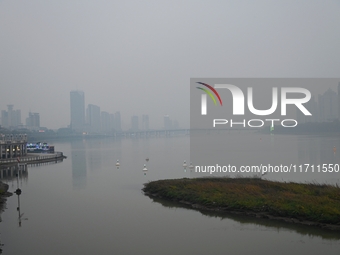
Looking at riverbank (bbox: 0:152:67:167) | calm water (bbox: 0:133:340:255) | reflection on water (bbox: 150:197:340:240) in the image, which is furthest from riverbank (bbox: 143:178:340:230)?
riverbank (bbox: 0:152:67:167)

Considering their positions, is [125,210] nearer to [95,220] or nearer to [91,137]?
[95,220]

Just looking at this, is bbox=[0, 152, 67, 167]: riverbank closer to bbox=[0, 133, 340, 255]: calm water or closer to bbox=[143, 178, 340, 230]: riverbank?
bbox=[0, 133, 340, 255]: calm water

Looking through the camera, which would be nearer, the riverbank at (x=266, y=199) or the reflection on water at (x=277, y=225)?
the reflection on water at (x=277, y=225)

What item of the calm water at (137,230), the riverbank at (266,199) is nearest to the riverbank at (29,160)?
the calm water at (137,230)

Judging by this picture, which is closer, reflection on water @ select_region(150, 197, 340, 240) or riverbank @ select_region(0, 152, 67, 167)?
reflection on water @ select_region(150, 197, 340, 240)

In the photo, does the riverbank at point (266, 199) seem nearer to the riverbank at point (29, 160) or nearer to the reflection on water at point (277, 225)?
the reflection on water at point (277, 225)

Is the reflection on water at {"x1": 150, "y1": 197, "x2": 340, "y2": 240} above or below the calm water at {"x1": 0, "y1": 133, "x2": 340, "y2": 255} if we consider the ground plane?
above

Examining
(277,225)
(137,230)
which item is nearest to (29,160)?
(137,230)

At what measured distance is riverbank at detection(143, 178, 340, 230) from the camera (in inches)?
197

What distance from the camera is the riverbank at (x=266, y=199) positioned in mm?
4996

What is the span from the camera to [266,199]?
5.70m

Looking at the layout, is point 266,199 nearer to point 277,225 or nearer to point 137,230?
point 277,225

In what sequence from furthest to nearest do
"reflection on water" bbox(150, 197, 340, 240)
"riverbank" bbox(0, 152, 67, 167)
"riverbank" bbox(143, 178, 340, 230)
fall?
1. "riverbank" bbox(0, 152, 67, 167)
2. "riverbank" bbox(143, 178, 340, 230)
3. "reflection on water" bbox(150, 197, 340, 240)

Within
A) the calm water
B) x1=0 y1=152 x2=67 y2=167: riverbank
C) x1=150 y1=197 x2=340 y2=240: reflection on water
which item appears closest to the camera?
the calm water
